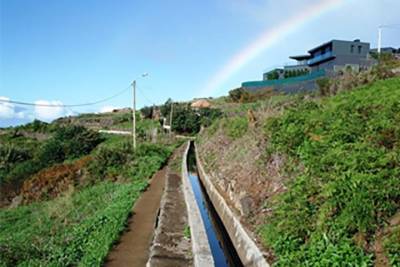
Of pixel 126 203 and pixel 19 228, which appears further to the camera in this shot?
pixel 19 228

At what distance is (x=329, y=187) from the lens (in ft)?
17.7

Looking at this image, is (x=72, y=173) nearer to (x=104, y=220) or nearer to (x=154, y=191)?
(x=154, y=191)

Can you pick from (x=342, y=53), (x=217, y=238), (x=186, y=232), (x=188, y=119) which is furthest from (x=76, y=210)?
(x=342, y=53)

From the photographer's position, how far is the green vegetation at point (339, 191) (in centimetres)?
470

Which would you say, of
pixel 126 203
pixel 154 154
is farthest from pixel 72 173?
pixel 126 203

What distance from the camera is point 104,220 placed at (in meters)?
9.16

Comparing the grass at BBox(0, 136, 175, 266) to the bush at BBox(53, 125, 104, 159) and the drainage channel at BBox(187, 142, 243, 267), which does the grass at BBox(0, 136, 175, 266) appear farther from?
the bush at BBox(53, 125, 104, 159)

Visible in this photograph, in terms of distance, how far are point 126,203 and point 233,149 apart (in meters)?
4.35

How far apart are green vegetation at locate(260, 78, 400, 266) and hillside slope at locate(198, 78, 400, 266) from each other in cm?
1

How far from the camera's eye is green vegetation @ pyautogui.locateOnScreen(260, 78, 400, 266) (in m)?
4.70

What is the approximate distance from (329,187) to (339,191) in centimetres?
19

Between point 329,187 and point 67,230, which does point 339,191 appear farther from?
point 67,230

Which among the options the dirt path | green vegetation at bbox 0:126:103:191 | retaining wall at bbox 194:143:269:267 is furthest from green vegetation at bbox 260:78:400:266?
green vegetation at bbox 0:126:103:191

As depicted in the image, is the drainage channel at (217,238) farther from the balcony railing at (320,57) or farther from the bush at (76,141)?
the balcony railing at (320,57)
